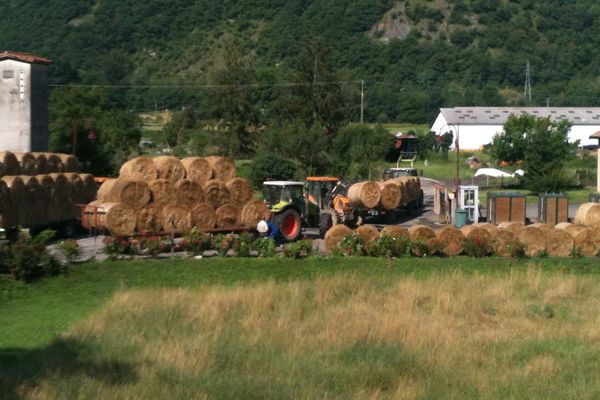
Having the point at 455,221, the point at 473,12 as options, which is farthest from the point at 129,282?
the point at 473,12

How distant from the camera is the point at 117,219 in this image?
107ft

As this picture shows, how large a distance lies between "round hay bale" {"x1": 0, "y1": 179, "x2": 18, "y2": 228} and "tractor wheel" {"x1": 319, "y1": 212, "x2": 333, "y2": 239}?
10.8 m

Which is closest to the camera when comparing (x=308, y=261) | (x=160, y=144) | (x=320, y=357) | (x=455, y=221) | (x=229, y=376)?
(x=229, y=376)

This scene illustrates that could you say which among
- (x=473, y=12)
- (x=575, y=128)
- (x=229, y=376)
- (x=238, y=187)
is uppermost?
(x=473, y=12)

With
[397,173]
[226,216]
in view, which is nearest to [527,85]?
[397,173]

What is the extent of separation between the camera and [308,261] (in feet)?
100

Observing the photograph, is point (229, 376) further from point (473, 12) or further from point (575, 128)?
point (473, 12)

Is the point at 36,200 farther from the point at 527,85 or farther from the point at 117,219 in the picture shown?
the point at 527,85

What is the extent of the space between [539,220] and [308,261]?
50.7ft

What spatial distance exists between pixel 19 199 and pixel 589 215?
65.1 ft

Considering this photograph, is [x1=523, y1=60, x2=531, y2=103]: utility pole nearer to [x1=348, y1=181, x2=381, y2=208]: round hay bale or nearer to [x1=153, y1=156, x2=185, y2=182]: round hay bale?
[x1=348, y1=181, x2=381, y2=208]: round hay bale

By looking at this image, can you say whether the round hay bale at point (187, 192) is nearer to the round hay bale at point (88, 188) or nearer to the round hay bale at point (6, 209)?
the round hay bale at point (88, 188)

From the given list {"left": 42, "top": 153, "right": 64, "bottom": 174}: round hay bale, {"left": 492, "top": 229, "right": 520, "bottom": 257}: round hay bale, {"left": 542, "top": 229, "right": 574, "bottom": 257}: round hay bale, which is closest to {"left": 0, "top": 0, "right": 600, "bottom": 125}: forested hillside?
{"left": 42, "top": 153, "right": 64, "bottom": 174}: round hay bale

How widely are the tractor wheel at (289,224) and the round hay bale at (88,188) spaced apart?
23.9 feet
